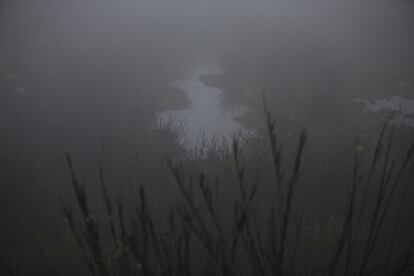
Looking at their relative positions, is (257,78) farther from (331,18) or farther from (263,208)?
(331,18)

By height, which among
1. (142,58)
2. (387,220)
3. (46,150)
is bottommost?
(387,220)

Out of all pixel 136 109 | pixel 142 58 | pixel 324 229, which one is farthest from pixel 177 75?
pixel 324 229

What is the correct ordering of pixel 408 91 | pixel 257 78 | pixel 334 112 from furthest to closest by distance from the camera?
pixel 257 78 → pixel 408 91 → pixel 334 112

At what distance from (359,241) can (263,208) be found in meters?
0.88

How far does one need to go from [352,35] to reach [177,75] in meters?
7.51

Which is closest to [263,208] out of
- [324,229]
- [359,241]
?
A: [324,229]

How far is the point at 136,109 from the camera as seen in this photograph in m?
6.21

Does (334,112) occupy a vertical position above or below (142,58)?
below

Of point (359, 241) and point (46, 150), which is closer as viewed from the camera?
point (359, 241)

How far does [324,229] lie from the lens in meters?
2.73

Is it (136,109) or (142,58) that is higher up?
(142,58)

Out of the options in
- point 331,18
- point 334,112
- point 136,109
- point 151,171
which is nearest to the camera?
point 151,171

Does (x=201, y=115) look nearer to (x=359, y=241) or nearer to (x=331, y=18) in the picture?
(x=359, y=241)

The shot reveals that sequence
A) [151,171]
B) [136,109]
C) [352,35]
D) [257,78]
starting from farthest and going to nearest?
[352,35] < [257,78] < [136,109] < [151,171]
